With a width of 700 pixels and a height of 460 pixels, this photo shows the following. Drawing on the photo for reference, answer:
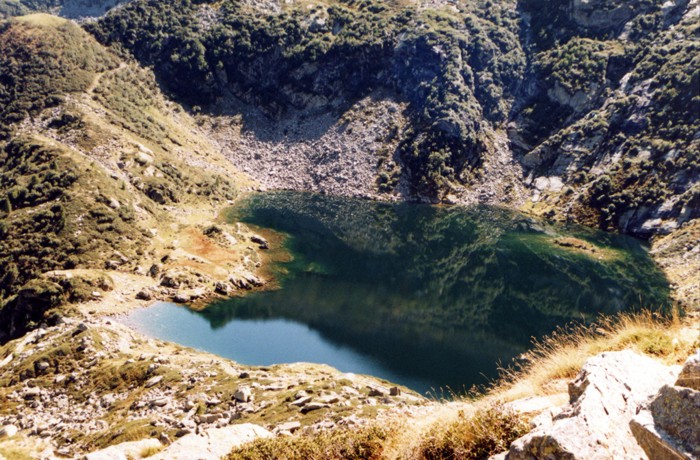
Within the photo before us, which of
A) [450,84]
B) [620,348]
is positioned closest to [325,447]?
[620,348]

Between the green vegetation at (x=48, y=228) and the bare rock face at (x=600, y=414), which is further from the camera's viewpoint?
the green vegetation at (x=48, y=228)

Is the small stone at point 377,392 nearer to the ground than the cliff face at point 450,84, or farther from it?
nearer to the ground

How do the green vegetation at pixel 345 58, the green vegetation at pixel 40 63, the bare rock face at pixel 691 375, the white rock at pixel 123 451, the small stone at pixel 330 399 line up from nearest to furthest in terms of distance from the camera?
the bare rock face at pixel 691 375 < the white rock at pixel 123 451 < the small stone at pixel 330 399 < the green vegetation at pixel 40 63 < the green vegetation at pixel 345 58

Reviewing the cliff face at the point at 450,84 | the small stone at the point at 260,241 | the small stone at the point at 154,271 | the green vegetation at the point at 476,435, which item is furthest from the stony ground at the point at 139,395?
the cliff face at the point at 450,84

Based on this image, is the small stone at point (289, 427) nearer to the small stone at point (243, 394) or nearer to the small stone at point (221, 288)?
the small stone at point (243, 394)

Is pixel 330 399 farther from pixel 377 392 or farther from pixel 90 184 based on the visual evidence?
pixel 90 184

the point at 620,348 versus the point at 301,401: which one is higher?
the point at 620,348
